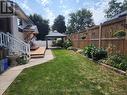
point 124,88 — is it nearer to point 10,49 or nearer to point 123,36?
point 123,36

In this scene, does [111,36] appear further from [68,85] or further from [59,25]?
[59,25]

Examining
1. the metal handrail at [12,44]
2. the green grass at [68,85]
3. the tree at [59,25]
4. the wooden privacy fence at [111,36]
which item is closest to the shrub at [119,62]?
the wooden privacy fence at [111,36]

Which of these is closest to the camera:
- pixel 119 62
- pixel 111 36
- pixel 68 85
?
pixel 68 85

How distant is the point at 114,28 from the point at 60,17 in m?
60.6

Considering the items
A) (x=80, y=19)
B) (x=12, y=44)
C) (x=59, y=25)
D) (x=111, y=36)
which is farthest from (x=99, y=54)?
(x=80, y=19)

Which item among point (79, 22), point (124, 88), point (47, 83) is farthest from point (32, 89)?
point (79, 22)

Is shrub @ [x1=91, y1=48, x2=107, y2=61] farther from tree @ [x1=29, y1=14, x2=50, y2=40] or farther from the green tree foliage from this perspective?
the green tree foliage

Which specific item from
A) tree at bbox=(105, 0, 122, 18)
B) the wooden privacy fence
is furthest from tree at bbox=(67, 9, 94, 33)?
the wooden privacy fence

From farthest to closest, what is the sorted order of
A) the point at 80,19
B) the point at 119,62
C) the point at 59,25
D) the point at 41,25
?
the point at 80,19 < the point at 59,25 < the point at 41,25 < the point at 119,62

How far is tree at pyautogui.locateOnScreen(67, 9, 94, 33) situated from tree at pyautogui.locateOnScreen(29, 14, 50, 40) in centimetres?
3285

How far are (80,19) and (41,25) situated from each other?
39313 millimetres

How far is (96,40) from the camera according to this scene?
17.8 metres

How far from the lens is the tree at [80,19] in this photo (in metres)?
93.2

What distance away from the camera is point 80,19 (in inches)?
3757
